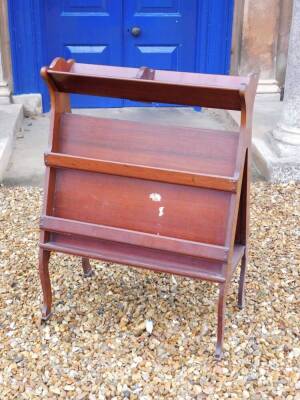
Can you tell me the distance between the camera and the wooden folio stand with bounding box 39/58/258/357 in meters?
2.30

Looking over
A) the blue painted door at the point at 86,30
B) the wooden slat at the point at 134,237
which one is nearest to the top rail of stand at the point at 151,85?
the wooden slat at the point at 134,237

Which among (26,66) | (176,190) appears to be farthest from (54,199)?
(26,66)

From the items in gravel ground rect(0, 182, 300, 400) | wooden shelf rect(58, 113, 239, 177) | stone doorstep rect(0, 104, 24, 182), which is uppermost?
wooden shelf rect(58, 113, 239, 177)

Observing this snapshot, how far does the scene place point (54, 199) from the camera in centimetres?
255

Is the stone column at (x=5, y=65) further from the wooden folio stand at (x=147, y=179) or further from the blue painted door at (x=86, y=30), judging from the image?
the wooden folio stand at (x=147, y=179)

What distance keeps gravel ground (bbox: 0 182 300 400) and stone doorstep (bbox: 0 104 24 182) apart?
1.24 m

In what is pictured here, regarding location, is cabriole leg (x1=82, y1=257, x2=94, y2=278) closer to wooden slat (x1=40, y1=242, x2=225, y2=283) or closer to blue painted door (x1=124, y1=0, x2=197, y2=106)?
wooden slat (x1=40, y1=242, x2=225, y2=283)

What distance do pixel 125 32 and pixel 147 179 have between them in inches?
153

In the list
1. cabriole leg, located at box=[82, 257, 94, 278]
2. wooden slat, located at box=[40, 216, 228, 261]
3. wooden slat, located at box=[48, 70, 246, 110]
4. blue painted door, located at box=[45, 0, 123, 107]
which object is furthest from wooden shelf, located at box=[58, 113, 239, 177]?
blue painted door, located at box=[45, 0, 123, 107]

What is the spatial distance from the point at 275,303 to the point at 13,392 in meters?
1.34

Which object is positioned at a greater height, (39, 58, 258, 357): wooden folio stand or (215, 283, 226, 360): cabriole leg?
(39, 58, 258, 357): wooden folio stand

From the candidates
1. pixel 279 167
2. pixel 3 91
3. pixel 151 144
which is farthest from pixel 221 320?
pixel 3 91

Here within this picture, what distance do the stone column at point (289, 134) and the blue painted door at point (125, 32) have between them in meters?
1.85

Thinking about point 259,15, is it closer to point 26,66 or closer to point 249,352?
point 26,66
